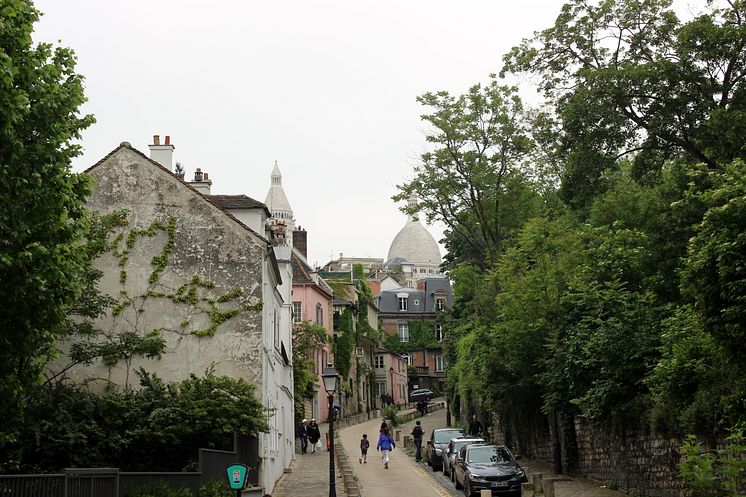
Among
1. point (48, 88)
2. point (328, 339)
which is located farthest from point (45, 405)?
point (328, 339)

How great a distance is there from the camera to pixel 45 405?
22078mm

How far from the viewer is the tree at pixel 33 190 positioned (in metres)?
14.0

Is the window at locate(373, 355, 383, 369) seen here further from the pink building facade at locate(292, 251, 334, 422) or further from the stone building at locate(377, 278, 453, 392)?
the pink building facade at locate(292, 251, 334, 422)

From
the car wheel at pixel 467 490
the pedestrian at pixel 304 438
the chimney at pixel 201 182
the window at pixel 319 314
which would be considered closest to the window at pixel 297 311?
the window at pixel 319 314

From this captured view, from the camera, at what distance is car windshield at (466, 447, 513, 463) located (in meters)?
27.5

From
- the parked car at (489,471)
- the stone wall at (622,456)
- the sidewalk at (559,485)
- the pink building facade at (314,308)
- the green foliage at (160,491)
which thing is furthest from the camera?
the pink building facade at (314,308)

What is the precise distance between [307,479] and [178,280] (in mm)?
9280

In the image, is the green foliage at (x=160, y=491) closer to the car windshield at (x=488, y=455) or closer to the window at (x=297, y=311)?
the car windshield at (x=488, y=455)

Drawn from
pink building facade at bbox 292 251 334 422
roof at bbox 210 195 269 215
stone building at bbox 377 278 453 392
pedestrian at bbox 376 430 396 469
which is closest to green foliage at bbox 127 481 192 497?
roof at bbox 210 195 269 215

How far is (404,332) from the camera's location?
110 meters

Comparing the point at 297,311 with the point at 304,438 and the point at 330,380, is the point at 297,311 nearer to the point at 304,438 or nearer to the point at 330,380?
the point at 304,438

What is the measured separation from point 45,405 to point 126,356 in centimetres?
352

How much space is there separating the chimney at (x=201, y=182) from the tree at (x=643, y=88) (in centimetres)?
1193

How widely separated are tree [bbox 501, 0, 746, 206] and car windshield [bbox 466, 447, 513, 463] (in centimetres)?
918
